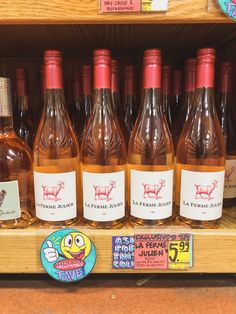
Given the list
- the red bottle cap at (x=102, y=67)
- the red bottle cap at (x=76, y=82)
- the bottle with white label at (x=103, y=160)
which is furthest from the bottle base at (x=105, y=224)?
the red bottle cap at (x=76, y=82)

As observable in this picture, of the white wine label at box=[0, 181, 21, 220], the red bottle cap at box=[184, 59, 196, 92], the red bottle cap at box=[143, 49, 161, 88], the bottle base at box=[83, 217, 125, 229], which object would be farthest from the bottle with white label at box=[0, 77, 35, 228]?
the red bottle cap at box=[184, 59, 196, 92]

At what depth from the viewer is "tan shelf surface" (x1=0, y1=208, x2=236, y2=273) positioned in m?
0.41

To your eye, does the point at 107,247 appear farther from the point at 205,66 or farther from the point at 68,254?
the point at 205,66

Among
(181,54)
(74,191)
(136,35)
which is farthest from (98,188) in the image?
(181,54)

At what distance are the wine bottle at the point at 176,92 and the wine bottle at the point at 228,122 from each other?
9cm

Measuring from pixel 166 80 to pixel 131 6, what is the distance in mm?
→ 258

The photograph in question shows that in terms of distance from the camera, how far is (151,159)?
19.2 inches

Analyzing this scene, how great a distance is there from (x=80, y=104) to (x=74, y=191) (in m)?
0.30

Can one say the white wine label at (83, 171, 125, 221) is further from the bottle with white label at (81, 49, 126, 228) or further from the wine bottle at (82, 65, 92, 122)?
the wine bottle at (82, 65, 92, 122)

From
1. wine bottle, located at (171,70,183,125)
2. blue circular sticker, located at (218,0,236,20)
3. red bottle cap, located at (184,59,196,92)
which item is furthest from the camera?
wine bottle, located at (171,70,183,125)

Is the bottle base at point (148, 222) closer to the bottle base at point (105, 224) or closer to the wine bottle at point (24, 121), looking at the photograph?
the bottle base at point (105, 224)

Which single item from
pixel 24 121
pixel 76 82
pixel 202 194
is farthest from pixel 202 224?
pixel 24 121

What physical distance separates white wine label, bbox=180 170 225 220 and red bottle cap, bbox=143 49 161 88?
5.7 inches

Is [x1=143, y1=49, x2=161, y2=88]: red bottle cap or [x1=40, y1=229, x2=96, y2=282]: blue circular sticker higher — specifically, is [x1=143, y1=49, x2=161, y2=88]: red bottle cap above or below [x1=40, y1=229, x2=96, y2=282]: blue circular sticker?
above
